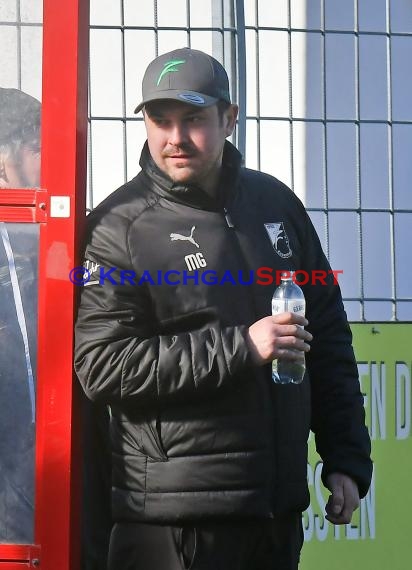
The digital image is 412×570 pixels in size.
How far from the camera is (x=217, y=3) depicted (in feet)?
14.3

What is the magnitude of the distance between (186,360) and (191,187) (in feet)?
1.55

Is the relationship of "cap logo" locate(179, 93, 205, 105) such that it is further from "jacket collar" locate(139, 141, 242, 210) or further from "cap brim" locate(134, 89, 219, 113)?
"jacket collar" locate(139, 141, 242, 210)

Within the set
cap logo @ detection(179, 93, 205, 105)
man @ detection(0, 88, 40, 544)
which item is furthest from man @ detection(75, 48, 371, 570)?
man @ detection(0, 88, 40, 544)

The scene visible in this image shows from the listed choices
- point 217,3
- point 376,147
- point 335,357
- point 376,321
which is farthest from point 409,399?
point 217,3

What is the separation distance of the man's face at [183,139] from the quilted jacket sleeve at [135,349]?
0.80 feet

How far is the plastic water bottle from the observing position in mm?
2662

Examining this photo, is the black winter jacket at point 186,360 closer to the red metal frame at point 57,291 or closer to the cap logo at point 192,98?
the red metal frame at point 57,291

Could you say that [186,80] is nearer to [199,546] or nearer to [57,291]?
[57,291]

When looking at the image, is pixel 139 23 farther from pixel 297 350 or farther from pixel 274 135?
pixel 297 350

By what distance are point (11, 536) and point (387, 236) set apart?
2429 mm

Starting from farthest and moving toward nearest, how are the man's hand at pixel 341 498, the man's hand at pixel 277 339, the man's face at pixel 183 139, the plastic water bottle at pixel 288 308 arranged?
1. the man's hand at pixel 341 498
2. the man's face at pixel 183 139
3. the plastic water bottle at pixel 288 308
4. the man's hand at pixel 277 339

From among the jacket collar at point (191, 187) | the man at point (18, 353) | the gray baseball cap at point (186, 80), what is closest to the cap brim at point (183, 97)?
the gray baseball cap at point (186, 80)

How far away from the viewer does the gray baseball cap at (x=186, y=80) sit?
2758 millimetres

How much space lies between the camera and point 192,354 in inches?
102
